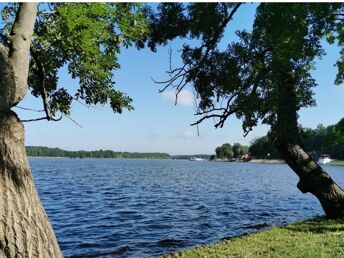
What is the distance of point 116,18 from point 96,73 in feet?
5.47

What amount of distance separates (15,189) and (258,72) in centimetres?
1288

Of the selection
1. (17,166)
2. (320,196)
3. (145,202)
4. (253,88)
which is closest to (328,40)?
(253,88)

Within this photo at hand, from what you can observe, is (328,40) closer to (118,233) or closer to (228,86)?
(228,86)

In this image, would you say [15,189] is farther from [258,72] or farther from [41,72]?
[258,72]

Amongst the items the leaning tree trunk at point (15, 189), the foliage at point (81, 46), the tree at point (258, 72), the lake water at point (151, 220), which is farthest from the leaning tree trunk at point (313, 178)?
the leaning tree trunk at point (15, 189)

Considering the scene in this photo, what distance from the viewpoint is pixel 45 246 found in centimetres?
553

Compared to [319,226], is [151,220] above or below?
below

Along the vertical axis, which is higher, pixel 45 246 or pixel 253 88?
pixel 253 88

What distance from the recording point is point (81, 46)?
9289 millimetres

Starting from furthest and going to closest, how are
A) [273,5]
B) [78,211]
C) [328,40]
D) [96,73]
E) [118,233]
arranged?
1. [78,211]
2. [118,233]
3. [328,40]
4. [273,5]
5. [96,73]

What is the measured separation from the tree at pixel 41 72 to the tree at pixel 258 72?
17.3 feet

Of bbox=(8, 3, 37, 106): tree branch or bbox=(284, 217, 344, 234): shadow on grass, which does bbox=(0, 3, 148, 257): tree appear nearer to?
bbox=(8, 3, 37, 106): tree branch

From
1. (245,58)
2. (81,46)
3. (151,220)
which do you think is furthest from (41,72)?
(151,220)

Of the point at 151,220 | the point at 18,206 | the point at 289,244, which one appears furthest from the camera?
the point at 151,220
